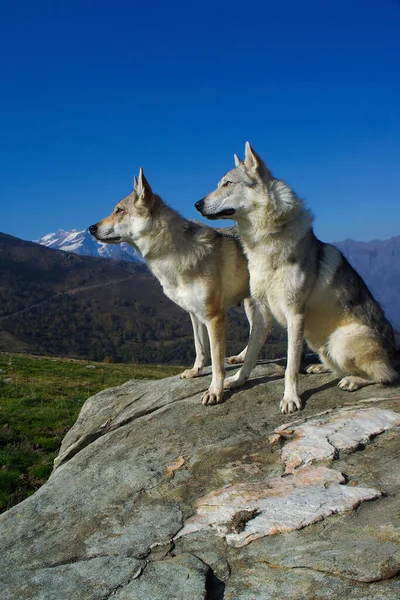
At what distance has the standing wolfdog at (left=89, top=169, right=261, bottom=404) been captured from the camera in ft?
30.1

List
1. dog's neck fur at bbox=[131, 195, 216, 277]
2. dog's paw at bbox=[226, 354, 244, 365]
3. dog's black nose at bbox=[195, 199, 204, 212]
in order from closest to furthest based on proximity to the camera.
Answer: dog's black nose at bbox=[195, 199, 204, 212], dog's neck fur at bbox=[131, 195, 216, 277], dog's paw at bbox=[226, 354, 244, 365]

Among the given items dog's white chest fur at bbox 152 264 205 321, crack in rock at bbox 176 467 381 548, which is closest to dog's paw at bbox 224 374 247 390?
dog's white chest fur at bbox 152 264 205 321

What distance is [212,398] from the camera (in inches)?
341

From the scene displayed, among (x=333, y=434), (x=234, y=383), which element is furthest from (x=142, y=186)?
(x=333, y=434)

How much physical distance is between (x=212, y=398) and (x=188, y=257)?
2655mm

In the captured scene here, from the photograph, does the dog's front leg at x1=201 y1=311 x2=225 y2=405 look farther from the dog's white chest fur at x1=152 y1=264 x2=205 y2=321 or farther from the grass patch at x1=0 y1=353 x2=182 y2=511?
the grass patch at x1=0 y1=353 x2=182 y2=511

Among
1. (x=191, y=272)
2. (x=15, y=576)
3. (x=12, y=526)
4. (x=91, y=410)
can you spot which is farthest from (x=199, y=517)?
(x=91, y=410)

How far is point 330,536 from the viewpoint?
4.87 metres

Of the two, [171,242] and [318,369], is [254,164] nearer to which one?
[171,242]

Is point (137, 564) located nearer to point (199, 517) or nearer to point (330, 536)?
point (199, 517)

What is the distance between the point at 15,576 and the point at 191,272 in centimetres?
569

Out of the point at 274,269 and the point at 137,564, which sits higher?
the point at 274,269

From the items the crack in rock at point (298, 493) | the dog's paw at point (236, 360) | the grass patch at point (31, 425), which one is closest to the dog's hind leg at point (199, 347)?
the dog's paw at point (236, 360)

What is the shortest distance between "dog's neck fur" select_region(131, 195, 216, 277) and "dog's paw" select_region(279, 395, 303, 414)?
3051 millimetres
